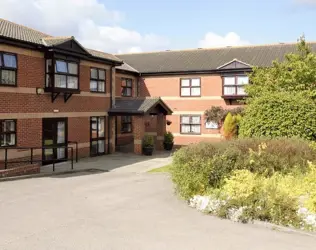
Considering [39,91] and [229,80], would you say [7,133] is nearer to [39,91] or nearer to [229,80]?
[39,91]

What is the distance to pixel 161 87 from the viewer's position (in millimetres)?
27312

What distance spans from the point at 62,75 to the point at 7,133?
162 inches

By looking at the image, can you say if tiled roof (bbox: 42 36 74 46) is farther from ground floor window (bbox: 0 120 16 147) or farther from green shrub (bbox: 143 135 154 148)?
green shrub (bbox: 143 135 154 148)

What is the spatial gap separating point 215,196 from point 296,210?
6.02ft

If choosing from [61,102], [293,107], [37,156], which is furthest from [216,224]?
[61,102]

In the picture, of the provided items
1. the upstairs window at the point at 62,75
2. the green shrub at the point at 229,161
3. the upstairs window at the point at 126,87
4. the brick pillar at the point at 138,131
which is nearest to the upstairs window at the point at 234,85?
the upstairs window at the point at 126,87

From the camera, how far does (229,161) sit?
32.9ft

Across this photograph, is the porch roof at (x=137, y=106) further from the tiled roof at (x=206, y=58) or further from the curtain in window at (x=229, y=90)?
the tiled roof at (x=206, y=58)

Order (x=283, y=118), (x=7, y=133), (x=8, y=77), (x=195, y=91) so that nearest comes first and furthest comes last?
(x=283, y=118) → (x=7, y=133) → (x=8, y=77) → (x=195, y=91)

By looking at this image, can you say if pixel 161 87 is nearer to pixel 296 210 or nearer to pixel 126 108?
pixel 126 108

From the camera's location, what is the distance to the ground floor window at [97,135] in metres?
20.6

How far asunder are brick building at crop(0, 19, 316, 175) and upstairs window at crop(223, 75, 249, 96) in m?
0.07

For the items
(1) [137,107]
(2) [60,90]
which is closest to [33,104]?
(2) [60,90]

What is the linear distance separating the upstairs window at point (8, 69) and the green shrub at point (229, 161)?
28.5 ft
